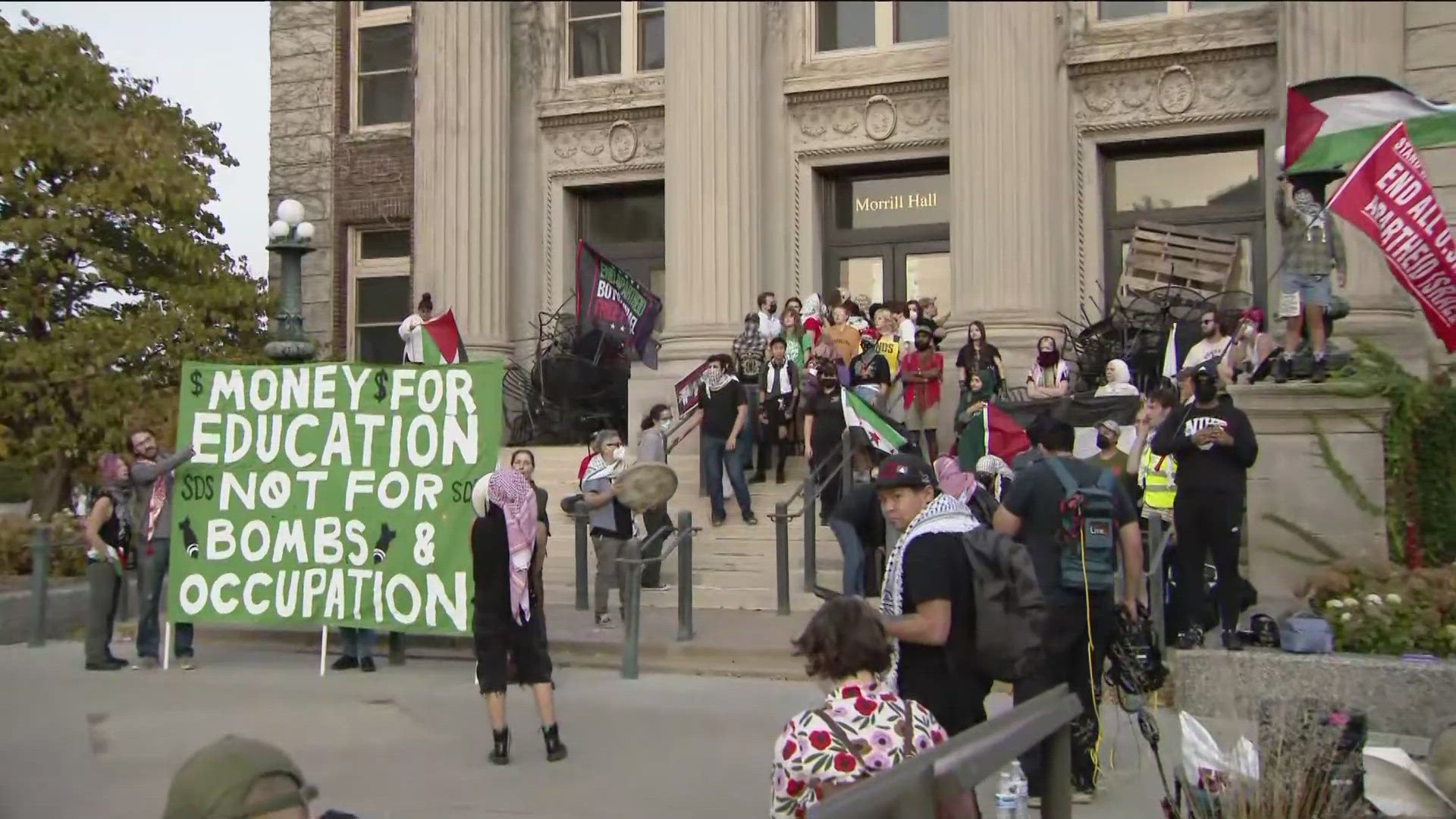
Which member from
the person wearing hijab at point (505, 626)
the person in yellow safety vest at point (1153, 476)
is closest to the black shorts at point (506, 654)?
the person wearing hijab at point (505, 626)

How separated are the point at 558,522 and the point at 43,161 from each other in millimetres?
8128

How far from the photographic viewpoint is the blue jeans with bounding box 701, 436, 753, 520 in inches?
589

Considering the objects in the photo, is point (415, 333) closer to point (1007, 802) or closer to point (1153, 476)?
point (1153, 476)

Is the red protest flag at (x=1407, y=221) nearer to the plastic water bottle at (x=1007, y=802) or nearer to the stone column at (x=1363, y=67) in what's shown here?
the stone column at (x=1363, y=67)

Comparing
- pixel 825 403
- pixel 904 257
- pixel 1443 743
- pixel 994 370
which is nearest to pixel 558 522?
pixel 825 403

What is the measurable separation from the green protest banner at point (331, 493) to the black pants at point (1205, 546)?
15.9 feet

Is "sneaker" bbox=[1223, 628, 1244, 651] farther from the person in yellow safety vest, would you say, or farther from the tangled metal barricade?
the tangled metal barricade

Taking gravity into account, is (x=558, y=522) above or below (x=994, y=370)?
below

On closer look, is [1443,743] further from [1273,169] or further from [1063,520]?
[1273,169]

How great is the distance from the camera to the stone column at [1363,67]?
1581 cm

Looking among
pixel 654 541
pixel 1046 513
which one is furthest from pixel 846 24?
pixel 1046 513

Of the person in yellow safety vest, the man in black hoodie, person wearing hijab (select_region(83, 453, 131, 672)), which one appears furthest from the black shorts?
the person in yellow safety vest

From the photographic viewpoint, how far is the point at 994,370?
1593 centimetres

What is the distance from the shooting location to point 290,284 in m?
15.6
